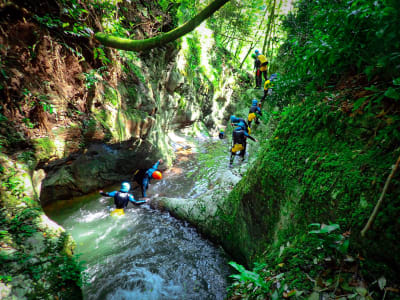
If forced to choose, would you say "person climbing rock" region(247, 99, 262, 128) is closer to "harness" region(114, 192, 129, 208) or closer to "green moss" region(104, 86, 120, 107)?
"green moss" region(104, 86, 120, 107)

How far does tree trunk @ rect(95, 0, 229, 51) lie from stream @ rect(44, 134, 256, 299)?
4.87 meters

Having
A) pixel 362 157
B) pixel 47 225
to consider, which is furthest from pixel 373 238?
pixel 47 225

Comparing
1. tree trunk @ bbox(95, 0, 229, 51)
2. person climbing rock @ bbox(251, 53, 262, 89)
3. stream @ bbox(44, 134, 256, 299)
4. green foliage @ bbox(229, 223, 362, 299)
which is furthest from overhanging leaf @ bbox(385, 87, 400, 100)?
person climbing rock @ bbox(251, 53, 262, 89)

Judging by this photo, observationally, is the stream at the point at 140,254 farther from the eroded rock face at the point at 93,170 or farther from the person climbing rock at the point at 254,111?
the person climbing rock at the point at 254,111

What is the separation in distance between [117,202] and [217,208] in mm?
3568

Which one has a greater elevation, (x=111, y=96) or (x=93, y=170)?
(x=111, y=96)

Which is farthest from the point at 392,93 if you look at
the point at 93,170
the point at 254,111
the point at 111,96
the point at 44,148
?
the point at 254,111

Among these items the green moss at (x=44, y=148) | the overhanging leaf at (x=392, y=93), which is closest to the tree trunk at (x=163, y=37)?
A: the overhanging leaf at (x=392, y=93)

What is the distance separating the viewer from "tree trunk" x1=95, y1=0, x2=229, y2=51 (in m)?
2.95

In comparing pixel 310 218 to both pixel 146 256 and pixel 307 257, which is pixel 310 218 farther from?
pixel 146 256

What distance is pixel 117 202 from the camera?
584cm

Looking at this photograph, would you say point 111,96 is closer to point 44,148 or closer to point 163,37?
point 44,148

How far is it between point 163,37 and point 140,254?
510cm

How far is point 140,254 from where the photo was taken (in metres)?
4.26
